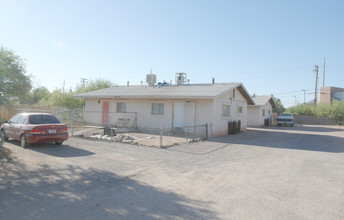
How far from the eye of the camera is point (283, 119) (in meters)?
32.6

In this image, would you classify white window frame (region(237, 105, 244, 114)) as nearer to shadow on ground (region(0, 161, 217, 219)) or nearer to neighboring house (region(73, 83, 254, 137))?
neighboring house (region(73, 83, 254, 137))

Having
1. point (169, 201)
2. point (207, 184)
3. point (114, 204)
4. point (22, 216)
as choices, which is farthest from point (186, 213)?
point (22, 216)

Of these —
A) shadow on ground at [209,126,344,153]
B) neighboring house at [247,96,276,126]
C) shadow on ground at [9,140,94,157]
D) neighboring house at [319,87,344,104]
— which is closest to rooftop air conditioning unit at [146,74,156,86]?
shadow on ground at [209,126,344,153]

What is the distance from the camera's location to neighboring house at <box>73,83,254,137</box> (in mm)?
15633

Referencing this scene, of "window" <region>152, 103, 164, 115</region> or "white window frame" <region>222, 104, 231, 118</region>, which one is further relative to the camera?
"window" <region>152, 103, 164, 115</region>

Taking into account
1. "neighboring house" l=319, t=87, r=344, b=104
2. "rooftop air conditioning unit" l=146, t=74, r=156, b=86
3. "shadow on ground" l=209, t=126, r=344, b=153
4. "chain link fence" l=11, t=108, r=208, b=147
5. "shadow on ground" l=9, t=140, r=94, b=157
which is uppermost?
"neighboring house" l=319, t=87, r=344, b=104

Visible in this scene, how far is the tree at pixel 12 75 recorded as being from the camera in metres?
8.61

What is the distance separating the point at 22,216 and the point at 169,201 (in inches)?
98.9

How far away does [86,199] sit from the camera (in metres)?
4.61

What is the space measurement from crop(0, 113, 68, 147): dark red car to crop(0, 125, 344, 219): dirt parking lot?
0.59 meters

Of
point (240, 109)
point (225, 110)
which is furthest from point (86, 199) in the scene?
point (240, 109)

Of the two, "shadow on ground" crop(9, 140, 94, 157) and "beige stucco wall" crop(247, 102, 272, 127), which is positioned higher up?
"beige stucco wall" crop(247, 102, 272, 127)

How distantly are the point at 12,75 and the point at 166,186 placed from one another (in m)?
8.49

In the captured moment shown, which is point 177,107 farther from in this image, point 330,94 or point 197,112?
point 330,94
